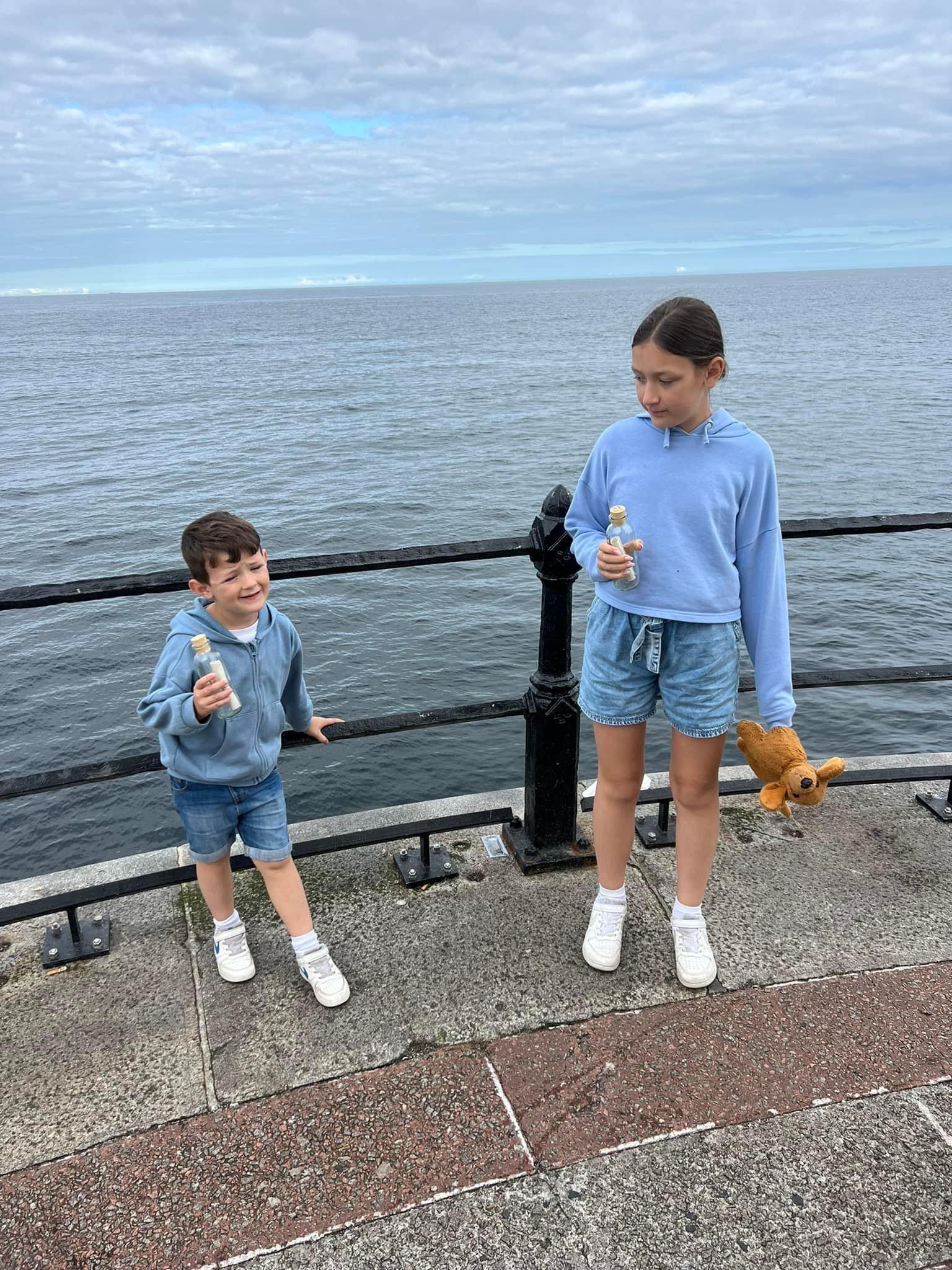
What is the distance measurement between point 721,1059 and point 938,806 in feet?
5.70

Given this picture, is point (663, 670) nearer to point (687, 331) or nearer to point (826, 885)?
point (687, 331)

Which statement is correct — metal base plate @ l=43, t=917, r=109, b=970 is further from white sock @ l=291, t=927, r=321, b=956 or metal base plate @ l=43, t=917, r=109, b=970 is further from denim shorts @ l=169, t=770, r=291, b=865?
white sock @ l=291, t=927, r=321, b=956

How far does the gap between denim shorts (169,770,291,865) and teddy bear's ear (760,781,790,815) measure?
1.36 meters

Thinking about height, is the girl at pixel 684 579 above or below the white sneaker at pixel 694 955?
above

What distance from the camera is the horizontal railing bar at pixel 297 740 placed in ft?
8.82

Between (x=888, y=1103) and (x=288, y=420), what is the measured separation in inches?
1476

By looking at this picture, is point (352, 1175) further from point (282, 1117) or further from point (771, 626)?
point (771, 626)

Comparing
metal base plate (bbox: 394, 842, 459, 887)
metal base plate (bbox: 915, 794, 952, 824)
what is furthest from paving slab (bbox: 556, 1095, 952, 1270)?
metal base plate (bbox: 915, 794, 952, 824)

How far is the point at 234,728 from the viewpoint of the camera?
8.36 ft

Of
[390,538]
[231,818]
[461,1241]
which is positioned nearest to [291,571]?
[231,818]

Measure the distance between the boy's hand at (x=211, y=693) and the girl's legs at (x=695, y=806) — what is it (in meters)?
1.21

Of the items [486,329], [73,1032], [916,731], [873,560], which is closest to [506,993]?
[73,1032]

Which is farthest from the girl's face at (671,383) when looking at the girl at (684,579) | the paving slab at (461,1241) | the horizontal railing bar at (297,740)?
the paving slab at (461,1241)

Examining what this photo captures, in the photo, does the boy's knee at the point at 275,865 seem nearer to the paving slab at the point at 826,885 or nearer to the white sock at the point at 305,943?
the white sock at the point at 305,943
